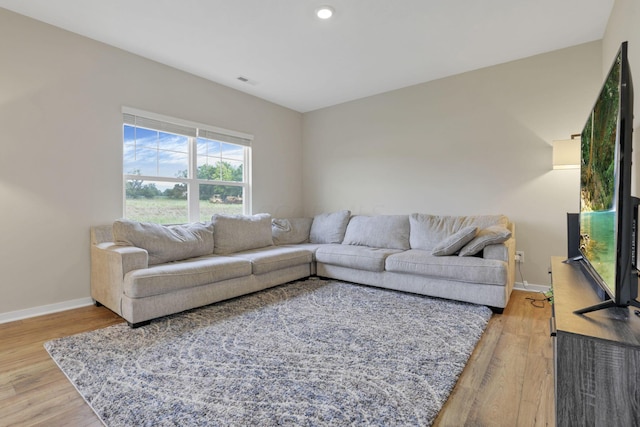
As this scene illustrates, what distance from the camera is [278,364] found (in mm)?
1832

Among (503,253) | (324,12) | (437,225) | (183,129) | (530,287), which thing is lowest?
(530,287)

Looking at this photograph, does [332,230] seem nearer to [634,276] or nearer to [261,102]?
[261,102]

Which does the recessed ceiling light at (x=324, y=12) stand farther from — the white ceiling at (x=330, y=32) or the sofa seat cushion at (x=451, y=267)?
the sofa seat cushion at (x=451, y=267)

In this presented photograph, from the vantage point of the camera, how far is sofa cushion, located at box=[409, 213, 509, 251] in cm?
333

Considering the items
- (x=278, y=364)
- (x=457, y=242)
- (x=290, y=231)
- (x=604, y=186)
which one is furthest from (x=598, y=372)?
(x=290, y=231)

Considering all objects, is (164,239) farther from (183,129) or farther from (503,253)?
(503,253)

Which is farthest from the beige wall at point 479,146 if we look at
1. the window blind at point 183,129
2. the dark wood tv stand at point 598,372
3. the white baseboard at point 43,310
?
the white baseboard at point 43,310

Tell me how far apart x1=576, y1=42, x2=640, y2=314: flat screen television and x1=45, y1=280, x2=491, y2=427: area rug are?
2.92 ft

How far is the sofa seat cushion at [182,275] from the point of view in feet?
7.67

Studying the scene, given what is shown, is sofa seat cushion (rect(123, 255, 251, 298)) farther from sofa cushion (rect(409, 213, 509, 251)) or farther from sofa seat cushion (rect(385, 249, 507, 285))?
sofa cushion (rect(409, 213, 509, 251))

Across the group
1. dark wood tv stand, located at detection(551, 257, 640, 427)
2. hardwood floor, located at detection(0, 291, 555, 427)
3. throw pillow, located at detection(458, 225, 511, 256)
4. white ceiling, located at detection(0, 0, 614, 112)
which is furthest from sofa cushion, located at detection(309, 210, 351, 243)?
dark wood tv stand, located at detection(551, 257, 640, 427)

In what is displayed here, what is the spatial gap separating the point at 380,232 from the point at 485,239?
1.26 m

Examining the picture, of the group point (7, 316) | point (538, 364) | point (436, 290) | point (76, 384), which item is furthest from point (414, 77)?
point (7, 316)

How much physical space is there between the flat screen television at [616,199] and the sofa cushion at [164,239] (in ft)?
9.73
